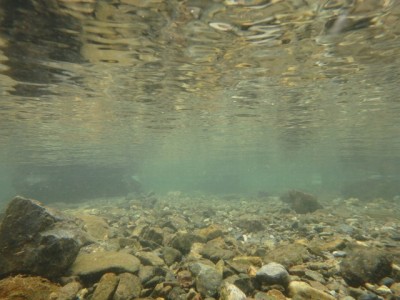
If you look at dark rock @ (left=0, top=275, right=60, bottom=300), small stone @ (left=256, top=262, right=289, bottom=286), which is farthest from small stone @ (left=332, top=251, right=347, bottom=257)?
dark rock @ (left=0, top=275, right=60, bottom=300)

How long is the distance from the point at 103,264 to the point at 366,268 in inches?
216

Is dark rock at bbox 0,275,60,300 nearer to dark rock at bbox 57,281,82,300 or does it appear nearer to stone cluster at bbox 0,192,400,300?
stone cluster at bbox 0,192,400,300

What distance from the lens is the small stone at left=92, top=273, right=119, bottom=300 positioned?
4.77 m

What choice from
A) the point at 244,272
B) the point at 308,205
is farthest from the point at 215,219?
the point at 244,272

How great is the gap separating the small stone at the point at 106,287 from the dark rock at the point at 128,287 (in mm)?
87

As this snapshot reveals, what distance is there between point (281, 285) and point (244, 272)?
82cm

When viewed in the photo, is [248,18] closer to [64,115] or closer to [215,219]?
[215,219]

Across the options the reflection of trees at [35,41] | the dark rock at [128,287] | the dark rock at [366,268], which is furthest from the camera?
the reflection of trees at [35,41]

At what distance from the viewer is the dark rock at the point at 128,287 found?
190 inches

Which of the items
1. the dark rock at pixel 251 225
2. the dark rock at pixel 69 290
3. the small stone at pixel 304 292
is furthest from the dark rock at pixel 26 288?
the dark rock at pixel 251 225

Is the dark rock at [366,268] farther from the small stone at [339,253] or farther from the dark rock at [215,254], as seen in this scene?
the dark rock at [215,254]

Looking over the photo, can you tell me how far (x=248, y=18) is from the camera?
316 inches

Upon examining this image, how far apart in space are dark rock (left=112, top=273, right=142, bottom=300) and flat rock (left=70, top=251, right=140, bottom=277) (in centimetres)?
26

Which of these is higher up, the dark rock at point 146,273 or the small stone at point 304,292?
the small stone at point 304,292
